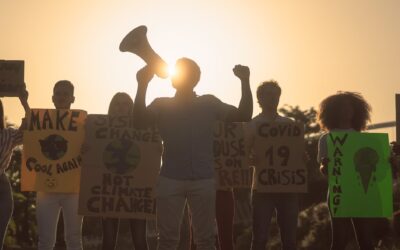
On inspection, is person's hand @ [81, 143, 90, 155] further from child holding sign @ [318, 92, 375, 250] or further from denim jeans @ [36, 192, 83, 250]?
child holding sign @ [318, 92, 375, 250]

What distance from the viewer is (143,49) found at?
8320 mm

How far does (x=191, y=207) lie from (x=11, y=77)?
3.85 metres

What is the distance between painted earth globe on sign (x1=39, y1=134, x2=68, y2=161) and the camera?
1075cm

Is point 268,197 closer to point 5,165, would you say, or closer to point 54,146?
point 54,146

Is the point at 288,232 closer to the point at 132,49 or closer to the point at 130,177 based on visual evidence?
the point at 130,177

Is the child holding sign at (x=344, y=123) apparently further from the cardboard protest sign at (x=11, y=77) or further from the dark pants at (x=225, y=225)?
the cardboard protest sign at (x=11, y=77)

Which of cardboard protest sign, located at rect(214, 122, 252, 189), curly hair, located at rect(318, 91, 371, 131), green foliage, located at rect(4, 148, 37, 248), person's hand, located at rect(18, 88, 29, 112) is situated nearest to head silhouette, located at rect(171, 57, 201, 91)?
curly hair, located at rect(318, 91, 371, 131)

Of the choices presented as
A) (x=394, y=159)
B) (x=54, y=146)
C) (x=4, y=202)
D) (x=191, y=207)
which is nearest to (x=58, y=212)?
A: (x=4, y=202)

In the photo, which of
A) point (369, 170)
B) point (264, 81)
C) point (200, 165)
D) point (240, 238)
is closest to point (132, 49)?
point (200, 165)

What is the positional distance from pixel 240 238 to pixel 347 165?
14.7 metres

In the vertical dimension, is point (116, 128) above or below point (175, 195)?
above

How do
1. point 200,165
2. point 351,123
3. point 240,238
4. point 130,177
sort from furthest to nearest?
point 240,238 < point 130,177 < point 351,123 < point 200,165

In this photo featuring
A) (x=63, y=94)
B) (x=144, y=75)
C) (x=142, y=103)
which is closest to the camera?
(x=144, y=75)

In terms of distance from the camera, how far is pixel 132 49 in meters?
8.39
